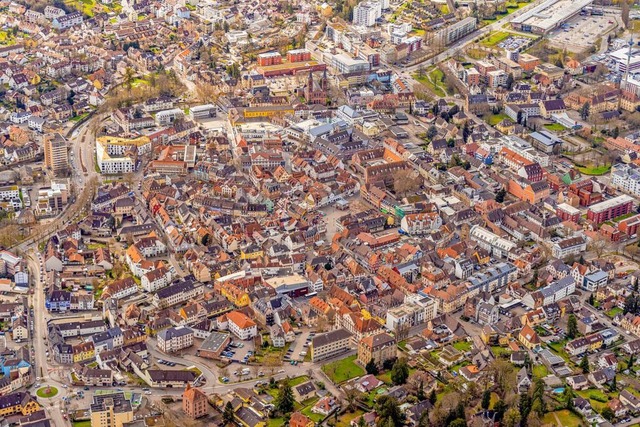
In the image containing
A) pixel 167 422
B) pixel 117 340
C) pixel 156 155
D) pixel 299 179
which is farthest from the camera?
pixel 156 155

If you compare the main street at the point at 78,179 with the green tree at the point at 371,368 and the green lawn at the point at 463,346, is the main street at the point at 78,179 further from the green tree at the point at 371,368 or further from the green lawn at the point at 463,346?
the green lawn at the point at 463,346

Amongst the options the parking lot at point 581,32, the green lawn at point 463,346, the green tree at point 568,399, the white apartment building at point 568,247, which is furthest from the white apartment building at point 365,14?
the green tree at point 568,399

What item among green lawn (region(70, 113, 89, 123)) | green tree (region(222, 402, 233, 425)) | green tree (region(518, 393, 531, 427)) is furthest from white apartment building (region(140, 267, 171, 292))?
green lawn (region(70, 113, 89, 123))

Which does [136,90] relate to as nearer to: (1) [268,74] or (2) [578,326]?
(1) [268,74]

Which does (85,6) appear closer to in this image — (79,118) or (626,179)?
(79,118)

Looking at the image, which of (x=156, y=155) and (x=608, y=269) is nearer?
(x=608, y=269)

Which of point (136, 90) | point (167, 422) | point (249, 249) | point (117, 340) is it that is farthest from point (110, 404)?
point (136, 90)

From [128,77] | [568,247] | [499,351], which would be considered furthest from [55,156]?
[499,351]

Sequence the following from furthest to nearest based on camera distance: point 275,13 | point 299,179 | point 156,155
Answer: point 275,13 → point 156,155 → point 299,179
